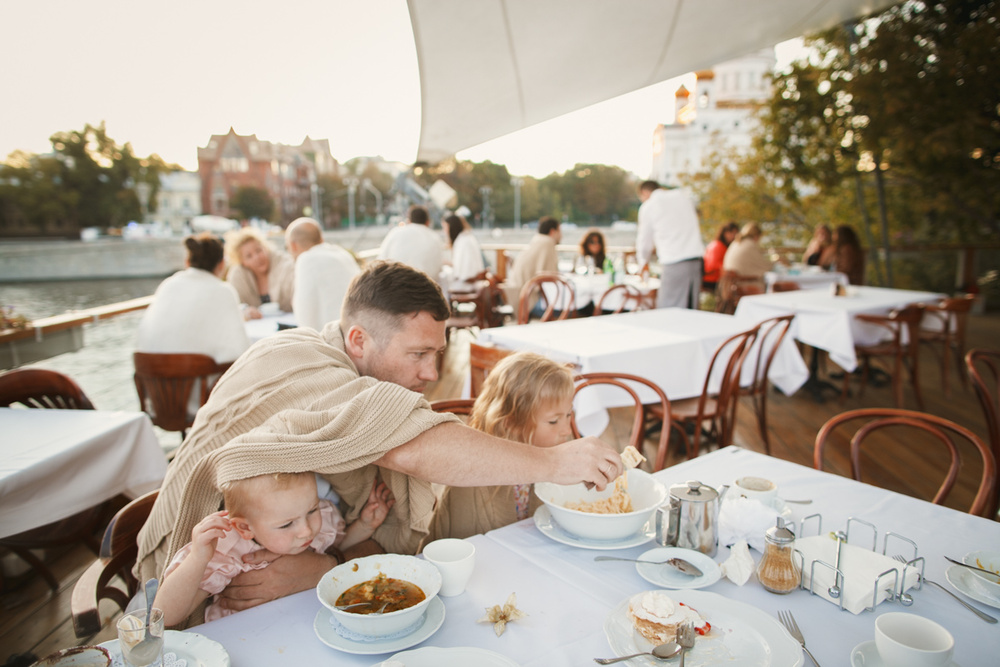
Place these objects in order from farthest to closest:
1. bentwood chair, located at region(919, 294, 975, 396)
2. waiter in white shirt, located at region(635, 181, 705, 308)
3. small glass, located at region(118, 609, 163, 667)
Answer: waiter in white shirt, located at region(635, 181, 705, 308), bentwood chair, located at region(919, 294, 975, 396), small glass, located at region(118, 609, 163, 667)

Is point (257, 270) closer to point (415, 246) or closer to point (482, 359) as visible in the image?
point (415, 246)

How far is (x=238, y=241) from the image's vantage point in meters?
4.35

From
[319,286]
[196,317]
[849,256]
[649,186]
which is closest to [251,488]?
[196,317]

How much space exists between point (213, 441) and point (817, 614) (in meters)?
1.11

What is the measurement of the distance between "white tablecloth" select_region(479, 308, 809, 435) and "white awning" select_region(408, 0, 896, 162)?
8.98 feet

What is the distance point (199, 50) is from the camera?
6.87 m

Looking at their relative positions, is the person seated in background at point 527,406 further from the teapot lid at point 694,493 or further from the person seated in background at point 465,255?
the person seated in background at point 465,255

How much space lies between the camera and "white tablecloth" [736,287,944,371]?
423cm

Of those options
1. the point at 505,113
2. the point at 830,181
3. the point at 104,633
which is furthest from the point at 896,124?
the point at 104,633

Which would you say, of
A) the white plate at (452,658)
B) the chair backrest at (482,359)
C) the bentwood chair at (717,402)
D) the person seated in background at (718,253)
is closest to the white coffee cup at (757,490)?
the white plate at (452,658)

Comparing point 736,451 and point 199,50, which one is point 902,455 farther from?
point 199,50

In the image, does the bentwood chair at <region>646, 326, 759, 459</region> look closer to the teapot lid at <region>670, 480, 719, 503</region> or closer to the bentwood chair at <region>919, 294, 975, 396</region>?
the teapot lid at <region>670, 480, 719, 503</region>

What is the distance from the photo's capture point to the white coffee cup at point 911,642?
0.75 meters

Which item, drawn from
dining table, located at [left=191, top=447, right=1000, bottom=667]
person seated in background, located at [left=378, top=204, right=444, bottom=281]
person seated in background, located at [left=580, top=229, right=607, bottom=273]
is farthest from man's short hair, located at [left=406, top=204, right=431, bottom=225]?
dining table, located at [left=191, top=447, right=1000, bottom=667]
